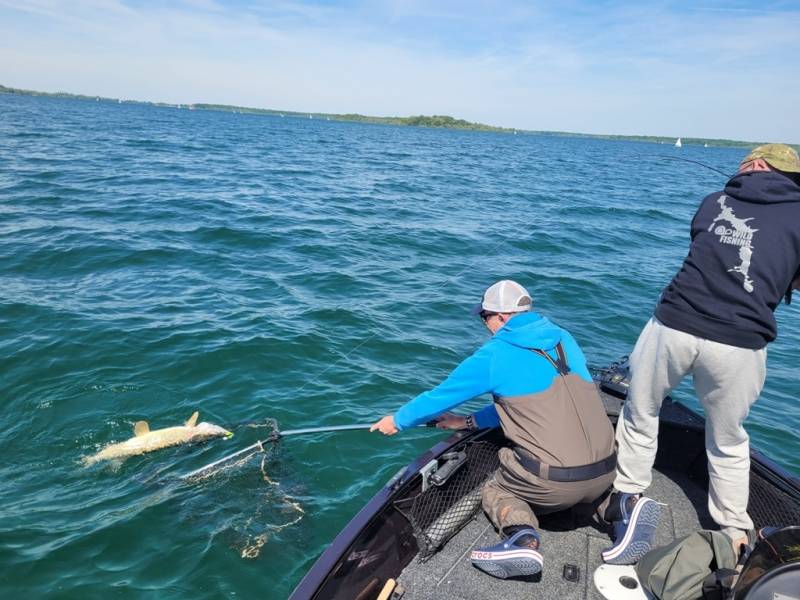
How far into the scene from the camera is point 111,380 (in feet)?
28.0

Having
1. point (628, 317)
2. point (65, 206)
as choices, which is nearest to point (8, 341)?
point (65, 206)

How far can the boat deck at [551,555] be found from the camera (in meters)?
3.56

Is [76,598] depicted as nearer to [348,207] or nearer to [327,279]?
[327,279]

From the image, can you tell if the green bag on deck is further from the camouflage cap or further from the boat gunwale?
the camouflage cap

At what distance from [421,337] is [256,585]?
19.7 ft

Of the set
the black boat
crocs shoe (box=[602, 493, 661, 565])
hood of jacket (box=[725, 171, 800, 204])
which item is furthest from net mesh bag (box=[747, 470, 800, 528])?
hood of jacket (box=[725, 171, 800, 204])

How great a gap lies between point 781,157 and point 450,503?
330cm

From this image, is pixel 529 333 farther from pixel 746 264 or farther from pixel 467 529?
pixel 467 529

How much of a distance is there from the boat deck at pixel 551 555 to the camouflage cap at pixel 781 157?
271 cm

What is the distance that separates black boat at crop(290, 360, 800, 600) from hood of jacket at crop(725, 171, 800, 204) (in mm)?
2153

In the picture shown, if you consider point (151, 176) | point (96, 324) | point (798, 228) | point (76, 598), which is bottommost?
point (76, 598)

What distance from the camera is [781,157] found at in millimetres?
3545

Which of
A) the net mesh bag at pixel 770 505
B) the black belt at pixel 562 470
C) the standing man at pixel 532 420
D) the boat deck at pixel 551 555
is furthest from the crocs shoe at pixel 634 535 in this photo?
the net mesh bag at pixel 770 505

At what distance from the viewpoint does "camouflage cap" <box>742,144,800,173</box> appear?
352 cm
